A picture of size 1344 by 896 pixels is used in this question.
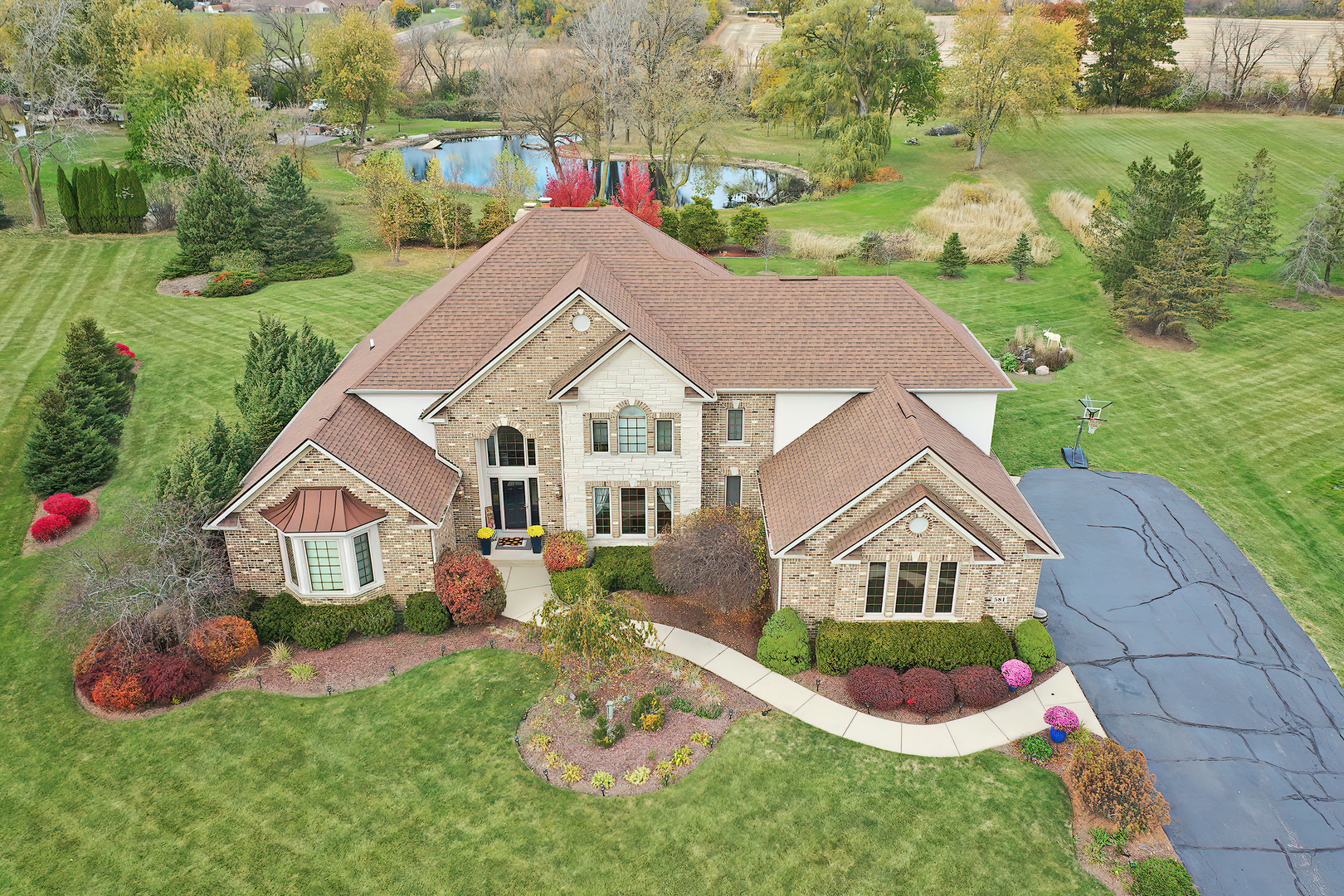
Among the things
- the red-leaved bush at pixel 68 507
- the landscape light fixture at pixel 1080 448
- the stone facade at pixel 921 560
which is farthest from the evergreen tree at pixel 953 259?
the red-leaved bush at pixel 68 507

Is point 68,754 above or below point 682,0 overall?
below

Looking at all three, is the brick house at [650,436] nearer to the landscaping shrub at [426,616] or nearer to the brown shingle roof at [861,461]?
the brown shingle roof at [861,461]

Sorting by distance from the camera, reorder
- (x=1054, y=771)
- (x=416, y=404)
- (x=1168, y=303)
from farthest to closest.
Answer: (x=1168, y=303) < (x=416, y=404) < (x=1054, y=771)

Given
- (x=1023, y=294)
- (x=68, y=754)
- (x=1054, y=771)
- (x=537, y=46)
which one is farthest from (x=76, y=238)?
(x=537, y=46)

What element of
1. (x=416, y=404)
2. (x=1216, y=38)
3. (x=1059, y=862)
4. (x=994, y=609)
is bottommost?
(x=1059, y=862)

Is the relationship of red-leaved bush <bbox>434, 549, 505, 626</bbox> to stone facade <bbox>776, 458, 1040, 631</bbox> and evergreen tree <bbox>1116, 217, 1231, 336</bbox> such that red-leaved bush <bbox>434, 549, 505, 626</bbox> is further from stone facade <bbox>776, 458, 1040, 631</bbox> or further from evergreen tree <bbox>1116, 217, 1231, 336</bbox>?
evergreen tree <bbox>1116, 217, 1231, 336</bbox>

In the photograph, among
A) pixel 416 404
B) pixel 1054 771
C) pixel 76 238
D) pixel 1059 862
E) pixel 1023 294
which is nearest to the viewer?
pixel 1059 862

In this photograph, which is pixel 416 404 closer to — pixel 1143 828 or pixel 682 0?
pixel 1143 828
